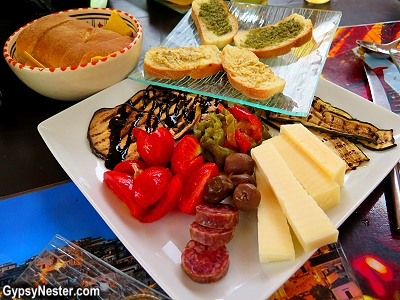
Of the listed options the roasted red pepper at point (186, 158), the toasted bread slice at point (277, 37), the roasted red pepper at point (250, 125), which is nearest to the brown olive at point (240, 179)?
the roasted red pepper at point (186, 158)

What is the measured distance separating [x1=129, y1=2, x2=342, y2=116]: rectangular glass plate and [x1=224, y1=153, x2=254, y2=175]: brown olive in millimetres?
422

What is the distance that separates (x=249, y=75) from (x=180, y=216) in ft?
3.20

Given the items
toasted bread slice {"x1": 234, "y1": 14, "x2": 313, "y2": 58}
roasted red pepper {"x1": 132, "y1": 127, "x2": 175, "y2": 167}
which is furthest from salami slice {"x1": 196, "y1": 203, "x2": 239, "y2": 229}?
toasted bread slice {"x1": 234, "y1": 14, "x2": 313, "y2": 58}

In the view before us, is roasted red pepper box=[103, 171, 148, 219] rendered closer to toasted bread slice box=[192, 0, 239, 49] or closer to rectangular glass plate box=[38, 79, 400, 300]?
rectangular glass plate box=[38, 79, 400, 300]

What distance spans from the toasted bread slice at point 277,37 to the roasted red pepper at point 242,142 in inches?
34.6

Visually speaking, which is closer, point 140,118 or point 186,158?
point 186,158

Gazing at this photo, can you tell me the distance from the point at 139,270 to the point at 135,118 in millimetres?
822

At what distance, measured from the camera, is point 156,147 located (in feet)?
5.40

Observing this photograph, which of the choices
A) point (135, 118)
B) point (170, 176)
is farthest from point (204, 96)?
point (170, 176)

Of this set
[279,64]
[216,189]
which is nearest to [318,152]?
[216,189]

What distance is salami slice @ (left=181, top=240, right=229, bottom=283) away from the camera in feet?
4.12

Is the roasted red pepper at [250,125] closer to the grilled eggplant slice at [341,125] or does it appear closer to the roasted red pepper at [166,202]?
the grilled eggplant slice at [341,125]

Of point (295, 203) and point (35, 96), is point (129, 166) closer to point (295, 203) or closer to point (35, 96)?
point (295, 203)

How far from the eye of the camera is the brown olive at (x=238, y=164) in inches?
61.6
